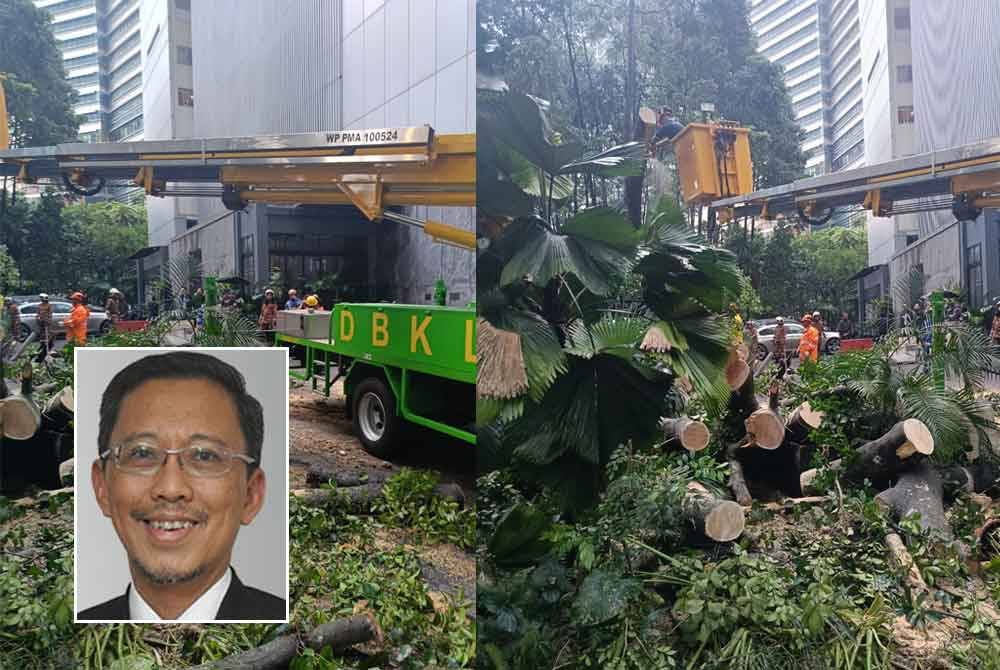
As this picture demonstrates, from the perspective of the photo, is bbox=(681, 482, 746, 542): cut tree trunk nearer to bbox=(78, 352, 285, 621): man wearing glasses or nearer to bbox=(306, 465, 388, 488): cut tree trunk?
bbox=(306, 465, 388, 488): cut tree trunk

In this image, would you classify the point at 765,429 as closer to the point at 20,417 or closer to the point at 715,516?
the point at 715,516

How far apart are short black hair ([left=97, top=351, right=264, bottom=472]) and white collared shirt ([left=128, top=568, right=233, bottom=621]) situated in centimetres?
44

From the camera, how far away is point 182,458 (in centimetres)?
289

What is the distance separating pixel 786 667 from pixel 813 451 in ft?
2.35

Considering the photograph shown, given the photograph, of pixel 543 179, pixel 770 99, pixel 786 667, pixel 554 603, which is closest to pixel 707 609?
pixel 786 667

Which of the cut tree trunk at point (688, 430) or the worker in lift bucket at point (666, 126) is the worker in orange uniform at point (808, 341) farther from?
the worker in lift bucket at point (666, 126)

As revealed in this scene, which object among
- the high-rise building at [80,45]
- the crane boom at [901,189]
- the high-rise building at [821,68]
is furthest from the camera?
the high-rise building at [80,45]

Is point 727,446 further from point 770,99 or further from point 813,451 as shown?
point 770,99

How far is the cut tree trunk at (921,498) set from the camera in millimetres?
2871

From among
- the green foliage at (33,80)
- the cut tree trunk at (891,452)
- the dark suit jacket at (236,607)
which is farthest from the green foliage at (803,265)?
the green foliage at (33,80)

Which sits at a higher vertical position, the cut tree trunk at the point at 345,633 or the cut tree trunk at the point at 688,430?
the cut tree trunk at the point at 688,430

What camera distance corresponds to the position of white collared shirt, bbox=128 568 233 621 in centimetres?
298

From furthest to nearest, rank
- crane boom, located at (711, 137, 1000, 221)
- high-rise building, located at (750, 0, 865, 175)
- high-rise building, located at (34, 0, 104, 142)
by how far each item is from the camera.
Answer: high-rise building, located at (34, 0, 104, 142)
high-rise building, located at (750, 0, 865, 175)
crane boom, located at (711, 137, 1000, 221)

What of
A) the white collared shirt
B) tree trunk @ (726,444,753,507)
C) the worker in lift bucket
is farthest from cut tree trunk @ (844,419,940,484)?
the white collared shirt
